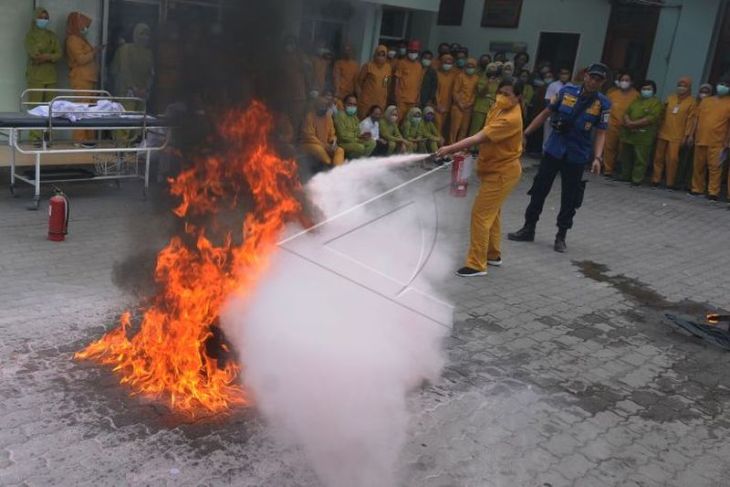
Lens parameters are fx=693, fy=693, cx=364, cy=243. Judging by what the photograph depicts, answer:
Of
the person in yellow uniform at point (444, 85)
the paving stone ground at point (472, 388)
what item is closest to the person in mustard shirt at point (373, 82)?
the person in yellow uniform at point (444, 85)

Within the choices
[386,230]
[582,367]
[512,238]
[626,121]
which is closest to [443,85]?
[626,121]

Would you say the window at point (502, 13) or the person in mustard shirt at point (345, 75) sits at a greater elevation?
the window at point (502, 13)

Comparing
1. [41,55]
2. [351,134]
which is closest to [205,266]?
[351,134]

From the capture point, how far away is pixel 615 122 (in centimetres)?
1277

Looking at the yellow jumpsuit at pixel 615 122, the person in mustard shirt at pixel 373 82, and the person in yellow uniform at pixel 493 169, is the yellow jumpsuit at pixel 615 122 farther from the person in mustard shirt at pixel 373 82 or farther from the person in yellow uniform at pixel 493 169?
the person in yellow uniform at pixel 493 169

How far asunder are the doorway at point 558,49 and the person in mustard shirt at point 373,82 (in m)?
4.61

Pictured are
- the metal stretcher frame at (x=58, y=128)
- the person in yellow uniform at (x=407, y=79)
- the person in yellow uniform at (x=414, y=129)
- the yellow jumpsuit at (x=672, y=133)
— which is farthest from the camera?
the person in yellow uniform at (x=407, y=79)

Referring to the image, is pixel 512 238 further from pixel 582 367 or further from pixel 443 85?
pixel 443 85

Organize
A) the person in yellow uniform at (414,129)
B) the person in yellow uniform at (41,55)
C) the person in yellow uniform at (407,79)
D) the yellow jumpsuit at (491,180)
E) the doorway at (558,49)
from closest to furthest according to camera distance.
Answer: the yellow jumpsuit at (491,180), the person in yellow uniform at (41,55), the person in yellow uniform at (414,129), the person in yellow uniform at (407,79), the doorway at (558,49)

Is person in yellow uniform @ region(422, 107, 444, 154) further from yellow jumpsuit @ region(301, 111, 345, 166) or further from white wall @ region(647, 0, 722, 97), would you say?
white wall @ region(647, 0, 722, 97)

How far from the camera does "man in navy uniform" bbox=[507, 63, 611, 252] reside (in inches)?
286

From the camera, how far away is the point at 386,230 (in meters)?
6.17

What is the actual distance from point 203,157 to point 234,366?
1.23 m

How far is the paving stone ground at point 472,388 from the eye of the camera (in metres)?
3.31
